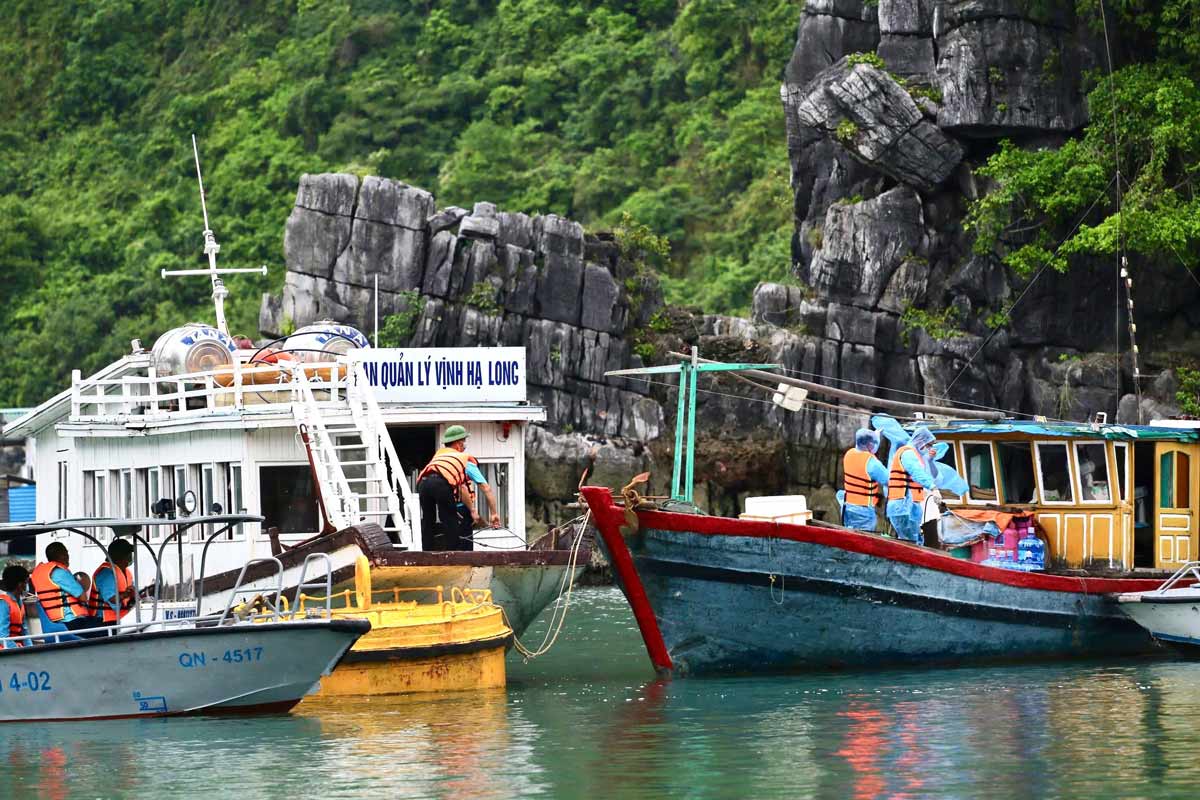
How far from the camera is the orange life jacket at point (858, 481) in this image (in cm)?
2089

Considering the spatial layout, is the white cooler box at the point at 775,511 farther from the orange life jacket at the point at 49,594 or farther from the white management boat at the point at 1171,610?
the orange life jacket at the point at 49,594

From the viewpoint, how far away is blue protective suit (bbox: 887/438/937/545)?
2089 cm

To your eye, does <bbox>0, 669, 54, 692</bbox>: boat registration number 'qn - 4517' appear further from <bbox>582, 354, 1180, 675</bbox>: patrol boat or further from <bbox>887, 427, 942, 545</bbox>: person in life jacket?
<bbox>887, 427, 942, 545</bbox>: person in life jacket

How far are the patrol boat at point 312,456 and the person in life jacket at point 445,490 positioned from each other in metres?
0.20

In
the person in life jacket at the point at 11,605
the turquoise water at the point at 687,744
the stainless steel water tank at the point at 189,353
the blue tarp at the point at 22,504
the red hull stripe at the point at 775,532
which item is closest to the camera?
the turquoise water at the point at 687,744

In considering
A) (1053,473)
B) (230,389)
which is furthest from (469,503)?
(1053,473)

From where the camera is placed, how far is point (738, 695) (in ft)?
62.4

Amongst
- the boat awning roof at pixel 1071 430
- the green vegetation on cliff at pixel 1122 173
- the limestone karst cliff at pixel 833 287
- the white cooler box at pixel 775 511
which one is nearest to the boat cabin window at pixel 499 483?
the white cooler box at pixel 775 511

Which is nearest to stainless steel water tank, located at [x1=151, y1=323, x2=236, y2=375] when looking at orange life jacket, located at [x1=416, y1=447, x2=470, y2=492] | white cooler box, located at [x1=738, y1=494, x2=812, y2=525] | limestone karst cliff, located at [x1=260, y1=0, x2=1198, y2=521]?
orange life jacket, located at [x1=416, y1=447, x2=470, y2=492]

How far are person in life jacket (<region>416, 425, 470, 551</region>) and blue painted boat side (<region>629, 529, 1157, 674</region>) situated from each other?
2132 millimetres

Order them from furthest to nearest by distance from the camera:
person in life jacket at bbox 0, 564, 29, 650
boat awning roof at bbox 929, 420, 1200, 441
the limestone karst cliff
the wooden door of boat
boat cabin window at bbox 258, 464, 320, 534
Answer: the limestone karst cliff
boat cabin window at bbox 258, 464, 320, 534
the wooden door of boat
boat awning roof at bbox 929, 420, 1200, 441
person in life jacket at bbox 0, 564, 29, 650

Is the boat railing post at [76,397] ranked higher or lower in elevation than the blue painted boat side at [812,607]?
higher

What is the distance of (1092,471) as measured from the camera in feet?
73.0

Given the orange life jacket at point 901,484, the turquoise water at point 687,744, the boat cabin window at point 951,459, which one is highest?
the boat cabin window at point 951,459
